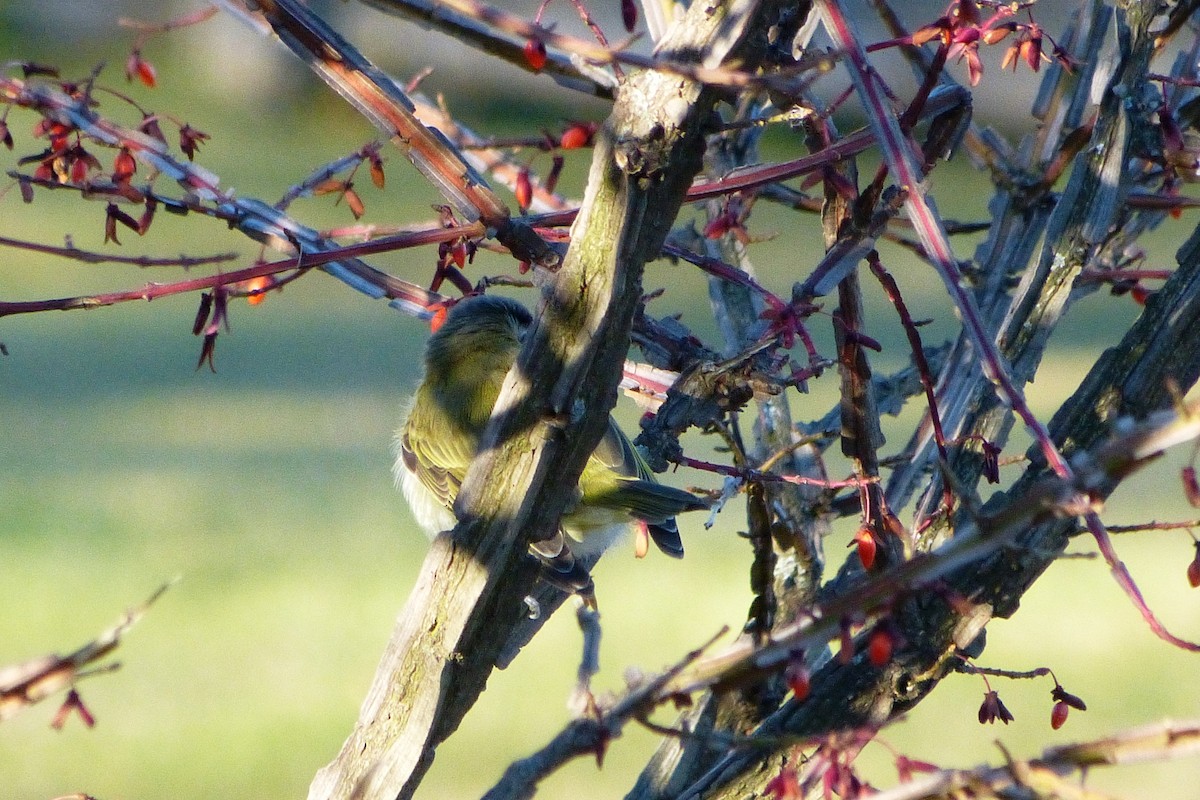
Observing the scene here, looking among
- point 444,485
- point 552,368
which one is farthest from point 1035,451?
point 444,485

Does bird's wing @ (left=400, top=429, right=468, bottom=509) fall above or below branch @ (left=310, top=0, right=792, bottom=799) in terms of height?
above

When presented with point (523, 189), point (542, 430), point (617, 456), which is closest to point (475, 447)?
point (617, 456)

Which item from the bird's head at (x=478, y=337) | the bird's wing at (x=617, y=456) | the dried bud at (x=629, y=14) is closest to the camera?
the dried bud at (x=629, y=14)

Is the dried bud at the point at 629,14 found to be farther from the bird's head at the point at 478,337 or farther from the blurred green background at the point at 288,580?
the blurred green background at the point at 288,580

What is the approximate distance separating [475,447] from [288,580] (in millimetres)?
5779

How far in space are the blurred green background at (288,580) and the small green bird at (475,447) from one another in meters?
0.81

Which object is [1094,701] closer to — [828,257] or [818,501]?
[818,501]

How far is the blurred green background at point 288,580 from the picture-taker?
22.2 ft

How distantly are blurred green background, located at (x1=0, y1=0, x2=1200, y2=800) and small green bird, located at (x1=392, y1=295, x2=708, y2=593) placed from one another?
0.81 m

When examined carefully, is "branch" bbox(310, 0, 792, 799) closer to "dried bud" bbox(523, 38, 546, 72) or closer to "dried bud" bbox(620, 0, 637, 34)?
"dried bud" bbox(523, 38, 546, 72)

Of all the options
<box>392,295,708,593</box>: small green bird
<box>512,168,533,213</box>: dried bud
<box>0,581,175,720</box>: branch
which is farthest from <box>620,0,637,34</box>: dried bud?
<box>392,295,708,593</box>: small green bird

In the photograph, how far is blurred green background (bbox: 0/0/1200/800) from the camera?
22.2 ft

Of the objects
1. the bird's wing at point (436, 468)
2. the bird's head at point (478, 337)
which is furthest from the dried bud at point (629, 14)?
the bird's head at point (478, 337)

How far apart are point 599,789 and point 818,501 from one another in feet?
13.0
